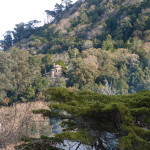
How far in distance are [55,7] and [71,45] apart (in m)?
23.0

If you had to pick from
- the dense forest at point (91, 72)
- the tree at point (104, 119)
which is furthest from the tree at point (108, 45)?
the tree at point (104, 119)

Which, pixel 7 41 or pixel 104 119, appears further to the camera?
pixel 7 41

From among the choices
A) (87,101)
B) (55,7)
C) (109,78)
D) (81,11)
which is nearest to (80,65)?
(109,78)

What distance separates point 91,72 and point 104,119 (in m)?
16.4

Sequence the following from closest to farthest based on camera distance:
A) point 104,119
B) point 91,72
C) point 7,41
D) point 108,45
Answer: point 104,119 → point 91,72 → point 108,45 → point 7,41

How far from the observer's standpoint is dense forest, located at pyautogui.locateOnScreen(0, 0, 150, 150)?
140 inches

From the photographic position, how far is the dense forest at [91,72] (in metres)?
3.55

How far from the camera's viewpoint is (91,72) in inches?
792

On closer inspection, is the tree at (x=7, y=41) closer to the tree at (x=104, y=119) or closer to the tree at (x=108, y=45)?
the tree at (x=108, y=45)

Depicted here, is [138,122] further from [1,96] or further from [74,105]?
[1,96]

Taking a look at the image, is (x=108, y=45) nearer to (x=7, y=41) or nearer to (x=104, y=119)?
(x=104, y=119)

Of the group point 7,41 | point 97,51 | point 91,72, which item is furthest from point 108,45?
point 7,41

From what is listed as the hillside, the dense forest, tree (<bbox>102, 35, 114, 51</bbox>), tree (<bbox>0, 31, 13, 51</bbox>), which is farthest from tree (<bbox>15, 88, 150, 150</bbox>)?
tree (<bbox>0, 31, 13, 51</bbox>)

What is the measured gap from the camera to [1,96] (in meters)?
19.7
